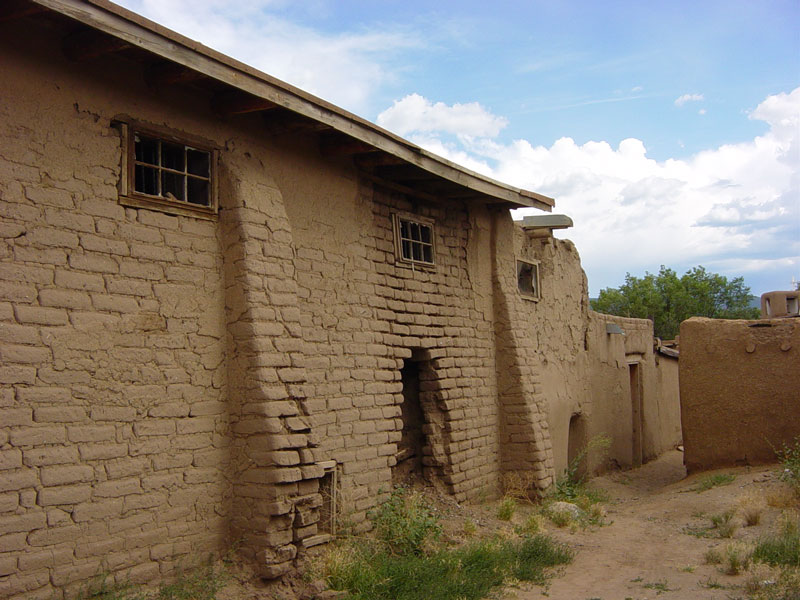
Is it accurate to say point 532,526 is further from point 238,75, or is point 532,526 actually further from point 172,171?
point 238,75

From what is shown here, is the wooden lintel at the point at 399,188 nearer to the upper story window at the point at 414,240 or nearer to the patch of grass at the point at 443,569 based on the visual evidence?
the upper story window at the point at 414,240

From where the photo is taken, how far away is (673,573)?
6.82 meters

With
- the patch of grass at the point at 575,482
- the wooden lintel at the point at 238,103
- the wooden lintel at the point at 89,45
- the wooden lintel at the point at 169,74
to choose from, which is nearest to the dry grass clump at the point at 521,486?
the patch of grass at the point at 575,482

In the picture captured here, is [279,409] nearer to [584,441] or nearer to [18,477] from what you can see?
[18,477]

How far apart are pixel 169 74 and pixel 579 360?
876 centimetres

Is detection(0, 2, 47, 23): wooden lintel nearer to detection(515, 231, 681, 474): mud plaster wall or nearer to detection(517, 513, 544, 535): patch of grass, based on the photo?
detection(517, 513, 544, 535): patch of grass

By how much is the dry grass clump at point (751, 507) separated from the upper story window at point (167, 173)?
642 cm

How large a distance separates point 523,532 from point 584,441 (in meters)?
4.66

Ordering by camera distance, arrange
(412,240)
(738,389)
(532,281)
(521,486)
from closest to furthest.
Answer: (412,240)
(521,486)
(738,389)
(532,281)

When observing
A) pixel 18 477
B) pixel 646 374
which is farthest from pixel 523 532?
pixel 646 374

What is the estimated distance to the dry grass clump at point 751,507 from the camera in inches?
324

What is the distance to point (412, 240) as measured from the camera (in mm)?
8812

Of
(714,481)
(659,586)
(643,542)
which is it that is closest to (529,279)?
(714,481)

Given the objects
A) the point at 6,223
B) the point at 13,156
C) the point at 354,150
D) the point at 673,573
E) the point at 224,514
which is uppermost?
the point at 354,150
